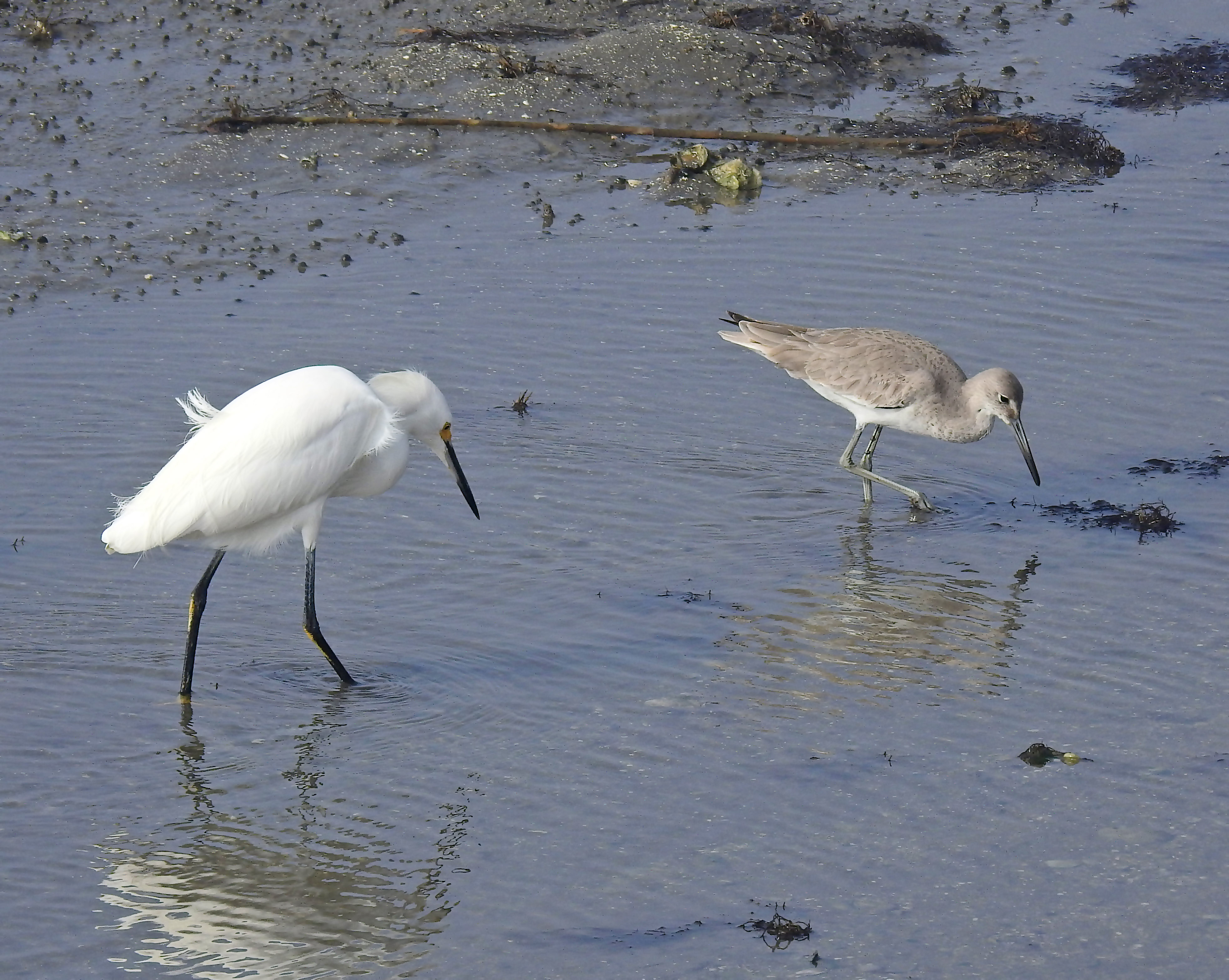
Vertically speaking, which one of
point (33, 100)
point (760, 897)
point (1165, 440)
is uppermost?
point (33, 100)

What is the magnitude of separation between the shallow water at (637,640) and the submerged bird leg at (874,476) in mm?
122

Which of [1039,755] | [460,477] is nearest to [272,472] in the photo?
[460,477]

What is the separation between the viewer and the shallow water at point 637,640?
5141 mm

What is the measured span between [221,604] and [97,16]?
9.36 meters

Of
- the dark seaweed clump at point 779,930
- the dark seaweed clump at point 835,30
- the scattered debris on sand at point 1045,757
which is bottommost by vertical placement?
the dark seaweed clump at point 779,930

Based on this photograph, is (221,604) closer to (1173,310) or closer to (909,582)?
(909,582)

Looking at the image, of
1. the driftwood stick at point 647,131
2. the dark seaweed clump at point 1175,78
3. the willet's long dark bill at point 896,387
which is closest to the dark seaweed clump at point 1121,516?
the willet's long dark bill at point 896,387

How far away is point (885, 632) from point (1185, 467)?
90.6 inches

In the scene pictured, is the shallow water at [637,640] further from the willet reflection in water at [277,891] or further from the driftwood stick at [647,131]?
the driftwood stick at [647,131]

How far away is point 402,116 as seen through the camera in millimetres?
12945

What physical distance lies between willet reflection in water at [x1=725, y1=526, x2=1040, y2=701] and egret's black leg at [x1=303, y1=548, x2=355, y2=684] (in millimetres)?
1631

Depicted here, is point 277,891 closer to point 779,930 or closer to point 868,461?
point 779,930

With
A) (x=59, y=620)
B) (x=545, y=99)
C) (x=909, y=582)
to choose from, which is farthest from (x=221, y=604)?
(x=545, y=99)

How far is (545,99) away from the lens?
43.9 ft
